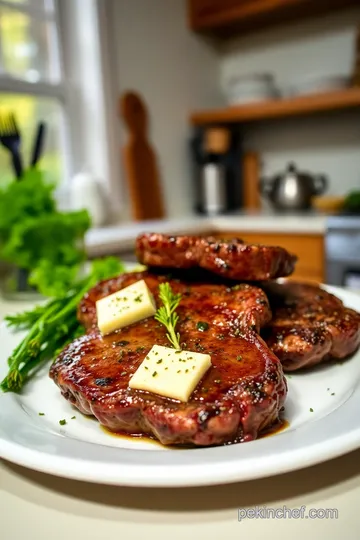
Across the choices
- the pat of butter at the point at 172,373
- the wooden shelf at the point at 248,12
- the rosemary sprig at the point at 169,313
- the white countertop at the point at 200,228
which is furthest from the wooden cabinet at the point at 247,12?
the pat of butter at the point at 172,373

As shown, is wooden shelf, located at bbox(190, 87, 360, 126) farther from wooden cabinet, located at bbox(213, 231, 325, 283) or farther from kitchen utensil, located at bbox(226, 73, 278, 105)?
wooden cabinet, located at bbox(213, 231, 325, 283)

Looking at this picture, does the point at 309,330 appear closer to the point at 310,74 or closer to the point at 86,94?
the point at 86,94

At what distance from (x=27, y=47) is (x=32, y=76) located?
6.6 inches

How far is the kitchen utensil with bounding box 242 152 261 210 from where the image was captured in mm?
4238

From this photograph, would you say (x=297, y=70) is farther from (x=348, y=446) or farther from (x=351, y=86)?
(x=348, y=446)

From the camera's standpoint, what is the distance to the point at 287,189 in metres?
3.51

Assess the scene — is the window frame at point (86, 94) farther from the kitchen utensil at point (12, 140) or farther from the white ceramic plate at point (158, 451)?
the white ceramic plate at point (158, 451)

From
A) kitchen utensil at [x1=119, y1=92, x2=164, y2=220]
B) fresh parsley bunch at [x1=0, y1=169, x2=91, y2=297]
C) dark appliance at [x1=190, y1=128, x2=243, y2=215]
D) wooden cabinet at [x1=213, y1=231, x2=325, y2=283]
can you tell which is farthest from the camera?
dark appliance at [x1=190, y1=128, x2=243, y2=215]

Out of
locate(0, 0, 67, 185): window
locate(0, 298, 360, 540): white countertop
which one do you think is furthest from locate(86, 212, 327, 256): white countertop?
locate(0, 298, 360, 540): white countertop

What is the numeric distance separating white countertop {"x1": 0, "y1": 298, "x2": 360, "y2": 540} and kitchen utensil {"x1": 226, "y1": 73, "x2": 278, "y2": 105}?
3406mm

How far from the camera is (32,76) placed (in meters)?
3.19

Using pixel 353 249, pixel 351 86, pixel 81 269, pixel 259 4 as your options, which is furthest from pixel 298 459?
pixel 259 4

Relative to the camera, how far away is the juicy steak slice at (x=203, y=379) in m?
0.71

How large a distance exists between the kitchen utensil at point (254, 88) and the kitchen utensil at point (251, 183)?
1.86 ft
